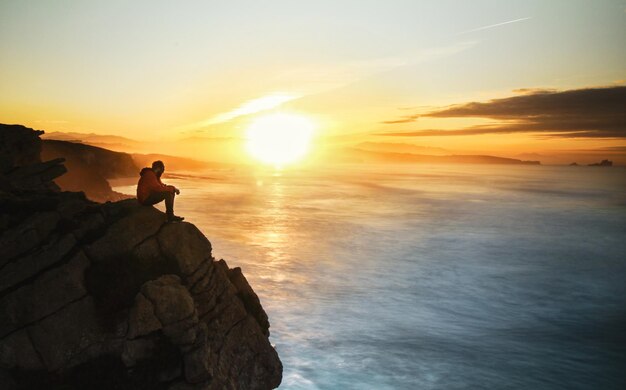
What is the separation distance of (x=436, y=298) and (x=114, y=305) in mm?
26354

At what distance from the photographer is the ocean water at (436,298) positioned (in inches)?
799

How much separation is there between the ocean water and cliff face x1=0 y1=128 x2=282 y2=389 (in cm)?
757

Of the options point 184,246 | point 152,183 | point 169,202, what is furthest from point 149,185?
point 184,246

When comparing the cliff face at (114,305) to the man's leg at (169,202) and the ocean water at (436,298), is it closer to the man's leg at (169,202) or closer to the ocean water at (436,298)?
the man's leg at (169,202)

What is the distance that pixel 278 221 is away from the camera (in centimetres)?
6912

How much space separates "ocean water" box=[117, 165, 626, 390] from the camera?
20297mm

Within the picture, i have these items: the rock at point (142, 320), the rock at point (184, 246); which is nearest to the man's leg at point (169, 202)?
the rock at point (184, 246)

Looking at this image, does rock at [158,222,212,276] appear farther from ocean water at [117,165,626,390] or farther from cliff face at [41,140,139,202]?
cliff face at [41,140,139,202]

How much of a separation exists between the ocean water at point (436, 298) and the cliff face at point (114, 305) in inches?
298

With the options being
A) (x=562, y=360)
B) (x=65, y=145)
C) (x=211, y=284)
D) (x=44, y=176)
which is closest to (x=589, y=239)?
(x=562, y=360)

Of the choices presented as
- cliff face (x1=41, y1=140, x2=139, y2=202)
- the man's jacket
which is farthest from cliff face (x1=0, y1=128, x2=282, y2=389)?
cliff face (x1=41, y1=140, x2=139, y2=202)

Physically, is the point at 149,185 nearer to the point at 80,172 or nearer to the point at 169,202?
the point at 169,202

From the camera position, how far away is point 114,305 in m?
10.9

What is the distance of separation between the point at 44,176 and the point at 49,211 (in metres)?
6.43
